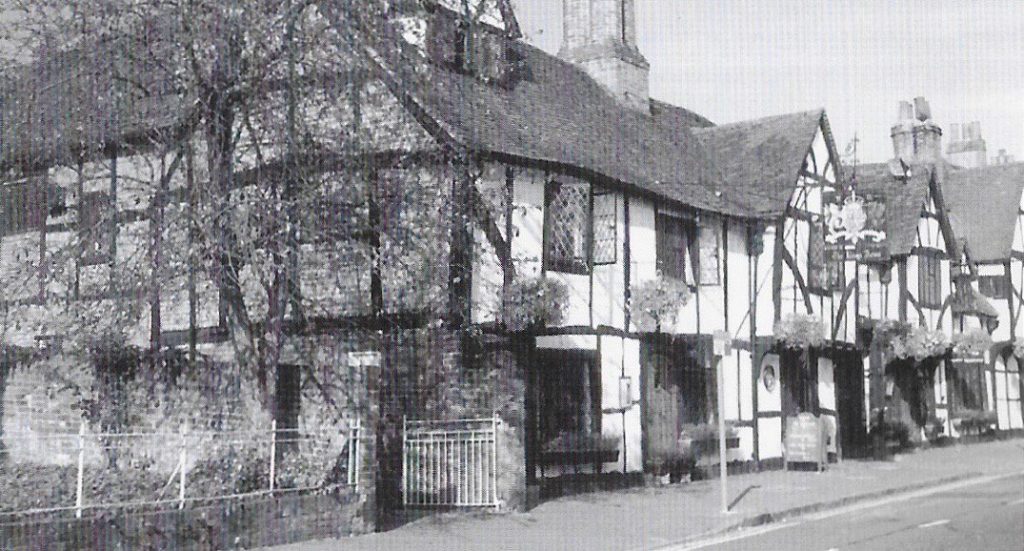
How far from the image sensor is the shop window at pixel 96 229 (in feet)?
42.8

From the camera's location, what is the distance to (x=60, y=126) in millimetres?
14969

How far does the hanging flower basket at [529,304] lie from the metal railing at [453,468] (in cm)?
158

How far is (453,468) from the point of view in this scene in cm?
1551

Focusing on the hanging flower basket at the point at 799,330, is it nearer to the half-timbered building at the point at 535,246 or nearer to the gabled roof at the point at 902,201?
the half-timbered building at the point at 535,246

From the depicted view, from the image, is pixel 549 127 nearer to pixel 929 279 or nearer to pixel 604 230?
pixel 604 230

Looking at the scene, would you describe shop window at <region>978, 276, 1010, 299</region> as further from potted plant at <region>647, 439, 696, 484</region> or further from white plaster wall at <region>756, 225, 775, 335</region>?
potted plant at <region>647, 439, 696, 484</region>

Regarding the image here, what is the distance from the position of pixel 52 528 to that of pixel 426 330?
22.1ft

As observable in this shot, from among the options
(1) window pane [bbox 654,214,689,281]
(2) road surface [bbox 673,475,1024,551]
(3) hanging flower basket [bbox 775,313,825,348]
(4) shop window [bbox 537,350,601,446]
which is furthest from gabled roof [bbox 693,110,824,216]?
(2) road surface [bbox 673,475,1024,551]

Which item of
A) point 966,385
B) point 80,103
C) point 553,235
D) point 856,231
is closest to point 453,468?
point 553,235

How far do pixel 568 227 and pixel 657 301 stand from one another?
6.74 feet

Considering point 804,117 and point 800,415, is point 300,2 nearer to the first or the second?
point 800,415

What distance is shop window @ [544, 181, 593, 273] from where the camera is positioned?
1859cm

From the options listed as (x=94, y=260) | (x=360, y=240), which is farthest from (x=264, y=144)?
(x=94, y=260)

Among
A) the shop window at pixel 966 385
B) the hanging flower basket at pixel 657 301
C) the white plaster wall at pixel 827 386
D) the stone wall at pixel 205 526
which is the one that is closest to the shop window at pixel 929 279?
the shop window at pixel 966 385
